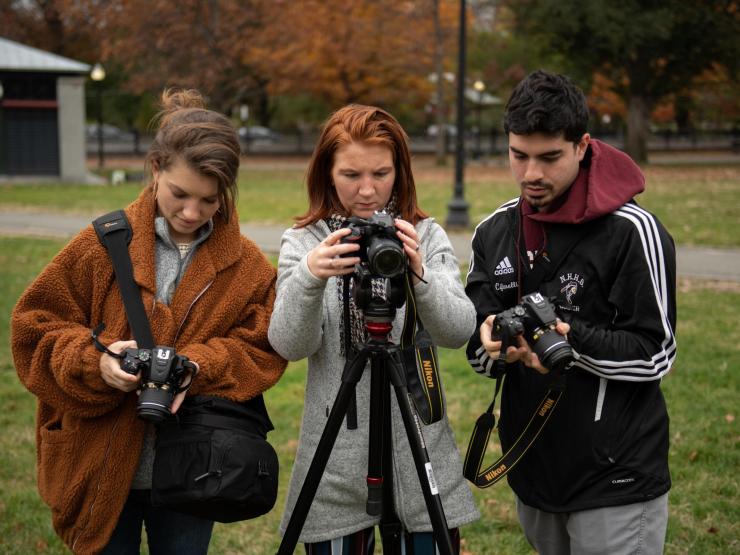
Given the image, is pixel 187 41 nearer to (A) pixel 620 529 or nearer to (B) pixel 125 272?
(B) pixel 125 272

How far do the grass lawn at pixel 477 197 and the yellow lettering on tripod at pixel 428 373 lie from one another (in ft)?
31.2

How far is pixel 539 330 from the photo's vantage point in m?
2.41

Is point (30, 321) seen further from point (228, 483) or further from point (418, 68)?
point (418, 68)

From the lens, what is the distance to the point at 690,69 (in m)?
32.3

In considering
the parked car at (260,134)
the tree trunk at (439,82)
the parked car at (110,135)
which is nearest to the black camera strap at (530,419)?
the tree trunk at (439,82)

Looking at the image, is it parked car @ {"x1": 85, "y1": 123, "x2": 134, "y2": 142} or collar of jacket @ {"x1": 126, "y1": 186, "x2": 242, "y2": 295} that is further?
parked car @ {"x1": 85, "y1": 123, "x2": 134, "y2": 142}

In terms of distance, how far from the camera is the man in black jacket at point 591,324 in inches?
101

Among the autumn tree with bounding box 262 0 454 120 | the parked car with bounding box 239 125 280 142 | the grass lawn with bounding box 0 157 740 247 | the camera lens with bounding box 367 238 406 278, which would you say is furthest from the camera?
the parked car with bounding box 239 125 280 142

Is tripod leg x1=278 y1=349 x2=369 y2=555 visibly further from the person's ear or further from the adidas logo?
the person's ear

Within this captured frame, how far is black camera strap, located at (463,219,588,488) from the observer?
264 cm

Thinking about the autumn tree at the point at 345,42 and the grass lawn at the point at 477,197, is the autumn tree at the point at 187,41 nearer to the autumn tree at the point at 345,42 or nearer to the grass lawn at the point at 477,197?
the autumn tree at the point at 345,42

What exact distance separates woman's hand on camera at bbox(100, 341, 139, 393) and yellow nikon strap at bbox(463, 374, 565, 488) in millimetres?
1025

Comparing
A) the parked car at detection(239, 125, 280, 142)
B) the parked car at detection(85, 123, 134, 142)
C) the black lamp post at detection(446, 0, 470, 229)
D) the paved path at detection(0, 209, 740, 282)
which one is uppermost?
the black lamp post at detection(446, 0, 470, 229)

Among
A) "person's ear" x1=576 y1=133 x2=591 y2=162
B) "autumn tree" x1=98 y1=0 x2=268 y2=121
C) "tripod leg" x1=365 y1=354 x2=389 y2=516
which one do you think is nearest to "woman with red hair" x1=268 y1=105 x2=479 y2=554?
"tripod leg" x1=365 y1=354 x2=389 y2=516
